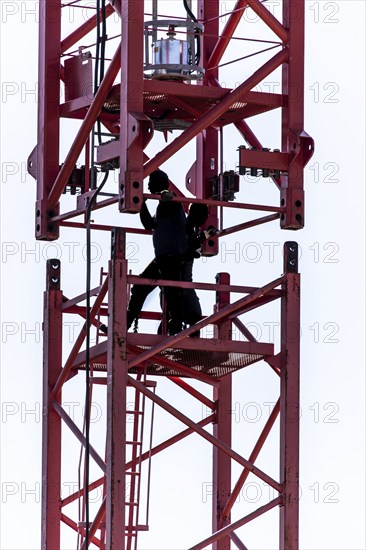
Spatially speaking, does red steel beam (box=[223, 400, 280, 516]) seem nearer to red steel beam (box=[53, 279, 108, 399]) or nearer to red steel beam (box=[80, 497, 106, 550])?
red steel beam (box=[80, 497, 106, 550])

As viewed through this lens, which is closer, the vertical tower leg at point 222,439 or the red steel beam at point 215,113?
the red steel beam at point 215,113

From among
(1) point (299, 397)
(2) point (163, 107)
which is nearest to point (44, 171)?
(2) point (163, 107)

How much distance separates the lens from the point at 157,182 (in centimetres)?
4509

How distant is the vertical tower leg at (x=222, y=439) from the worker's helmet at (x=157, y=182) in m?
2.63

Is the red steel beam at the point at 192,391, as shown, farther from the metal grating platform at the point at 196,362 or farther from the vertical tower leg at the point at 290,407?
the vertical tower leg at the point at 290,407

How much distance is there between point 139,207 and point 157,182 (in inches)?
97.9

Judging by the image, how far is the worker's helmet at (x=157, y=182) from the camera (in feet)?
148

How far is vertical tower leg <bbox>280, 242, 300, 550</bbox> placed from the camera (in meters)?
44.2

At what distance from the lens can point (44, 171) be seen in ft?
151

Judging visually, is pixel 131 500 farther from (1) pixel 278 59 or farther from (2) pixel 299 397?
(1) pixel 278 59

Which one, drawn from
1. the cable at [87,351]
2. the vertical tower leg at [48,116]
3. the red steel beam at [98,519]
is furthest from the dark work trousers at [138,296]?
the red steel beam at [98,519]

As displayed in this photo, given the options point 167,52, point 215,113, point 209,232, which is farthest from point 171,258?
point 167,52

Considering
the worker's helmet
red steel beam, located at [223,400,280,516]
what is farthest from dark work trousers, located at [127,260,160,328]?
red steel beam, located at [223,400,280,516]

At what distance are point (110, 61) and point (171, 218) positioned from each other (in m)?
2.65
